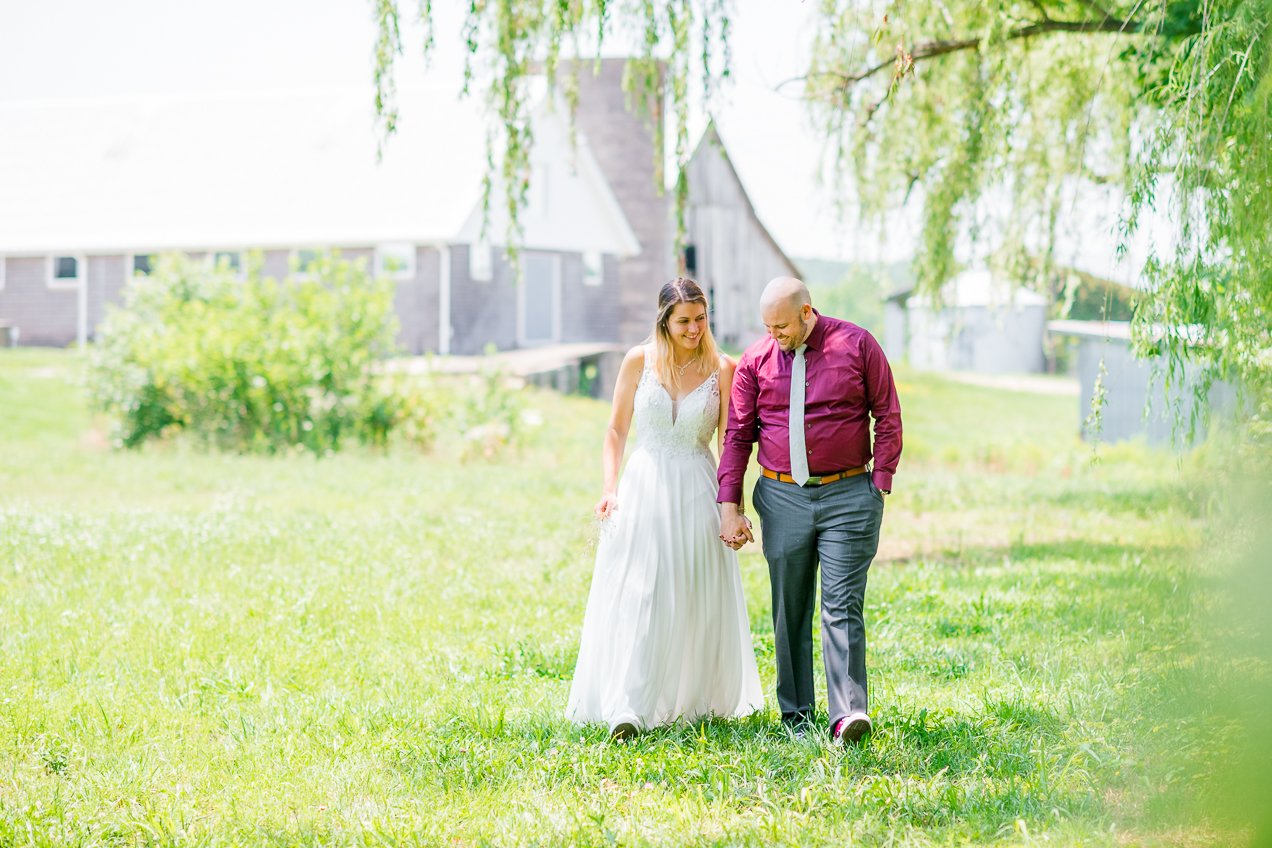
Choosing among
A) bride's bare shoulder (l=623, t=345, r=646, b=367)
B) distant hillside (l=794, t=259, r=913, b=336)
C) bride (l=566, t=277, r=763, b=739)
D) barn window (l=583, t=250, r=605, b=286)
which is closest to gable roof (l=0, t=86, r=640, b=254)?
barn window (l=583, t=250, r=605, b=286)

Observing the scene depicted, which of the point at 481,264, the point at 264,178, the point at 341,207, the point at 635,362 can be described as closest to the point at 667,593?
the point at 635,362

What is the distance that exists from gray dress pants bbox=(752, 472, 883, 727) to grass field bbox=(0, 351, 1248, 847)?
10.2 inches

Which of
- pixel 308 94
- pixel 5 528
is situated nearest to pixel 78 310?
pixel 308 94

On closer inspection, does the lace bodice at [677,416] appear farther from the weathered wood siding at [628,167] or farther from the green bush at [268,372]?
the weathered wood siding at [628,167]

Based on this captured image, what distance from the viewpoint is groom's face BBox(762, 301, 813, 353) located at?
527cm

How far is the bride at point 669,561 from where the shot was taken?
5715 millimetres

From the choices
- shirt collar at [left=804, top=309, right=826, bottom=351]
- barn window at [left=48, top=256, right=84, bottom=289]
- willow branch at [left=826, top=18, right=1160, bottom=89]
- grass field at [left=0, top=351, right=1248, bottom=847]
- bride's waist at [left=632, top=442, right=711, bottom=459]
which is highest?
willow branch at [left=826, top=18, right=1160, bottom=89]

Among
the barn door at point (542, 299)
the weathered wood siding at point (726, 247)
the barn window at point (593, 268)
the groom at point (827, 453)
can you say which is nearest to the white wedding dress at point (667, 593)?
the groom at point (827, 453)

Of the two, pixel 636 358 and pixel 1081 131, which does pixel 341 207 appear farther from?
pixel 636 358

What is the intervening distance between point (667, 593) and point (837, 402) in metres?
1.11

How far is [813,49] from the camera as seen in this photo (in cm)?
1229

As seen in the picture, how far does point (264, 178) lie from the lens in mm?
31828

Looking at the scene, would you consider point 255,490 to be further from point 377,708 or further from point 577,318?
point 577,318

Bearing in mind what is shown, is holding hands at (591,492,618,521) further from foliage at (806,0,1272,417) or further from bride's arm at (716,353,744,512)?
foliage at (806,0,1272,417)
